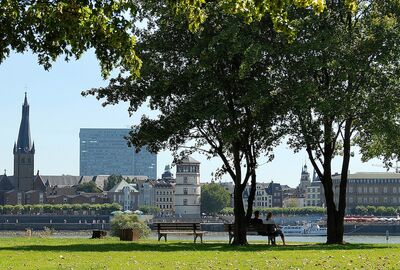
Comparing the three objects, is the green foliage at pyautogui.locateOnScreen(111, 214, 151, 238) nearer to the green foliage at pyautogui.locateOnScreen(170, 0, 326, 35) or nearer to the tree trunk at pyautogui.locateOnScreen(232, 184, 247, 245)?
the tree trunk at pyautogui.locateOnScreen(232, 184, 247, 245)

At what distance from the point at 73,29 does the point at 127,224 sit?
34155 millimetres

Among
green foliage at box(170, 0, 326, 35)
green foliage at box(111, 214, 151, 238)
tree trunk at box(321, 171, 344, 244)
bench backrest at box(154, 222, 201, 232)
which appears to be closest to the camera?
green foliage at box(170, 0, 326, 35)

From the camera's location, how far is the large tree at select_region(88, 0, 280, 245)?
2828 cm

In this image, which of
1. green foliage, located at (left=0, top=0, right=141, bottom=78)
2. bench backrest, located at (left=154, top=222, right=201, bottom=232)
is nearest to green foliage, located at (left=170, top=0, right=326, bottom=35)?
green foliage, located at (left=0, top=0, right=141, bottom=78)

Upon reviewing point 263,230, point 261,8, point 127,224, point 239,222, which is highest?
point 261,8

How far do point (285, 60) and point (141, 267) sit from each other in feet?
48.8

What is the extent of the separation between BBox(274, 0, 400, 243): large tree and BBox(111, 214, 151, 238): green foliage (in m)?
16.6

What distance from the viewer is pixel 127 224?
4556cm

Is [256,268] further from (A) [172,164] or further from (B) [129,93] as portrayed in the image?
(A) [172,164]

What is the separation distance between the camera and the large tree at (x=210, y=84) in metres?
28.3

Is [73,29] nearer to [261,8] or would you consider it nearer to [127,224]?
[261,8]

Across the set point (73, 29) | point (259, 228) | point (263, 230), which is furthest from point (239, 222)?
point (73, 29)

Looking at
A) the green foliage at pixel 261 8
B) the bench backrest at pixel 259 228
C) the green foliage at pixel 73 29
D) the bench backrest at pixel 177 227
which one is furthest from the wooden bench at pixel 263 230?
the green foliage at pixel 261 8

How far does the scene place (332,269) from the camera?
15.9 metres
